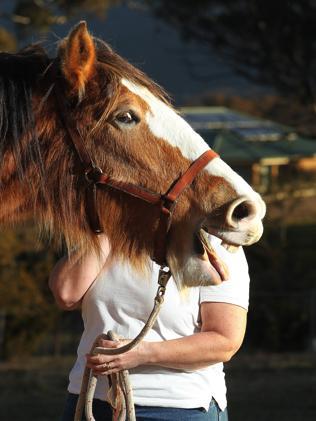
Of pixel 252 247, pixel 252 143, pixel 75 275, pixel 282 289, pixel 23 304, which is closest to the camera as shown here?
pixel 75 275

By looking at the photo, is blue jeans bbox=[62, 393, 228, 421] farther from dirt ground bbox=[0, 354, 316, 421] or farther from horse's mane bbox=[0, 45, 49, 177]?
dirt ground bbox=[0, 354, 316, 421]

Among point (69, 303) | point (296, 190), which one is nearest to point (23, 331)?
point (296, 190)

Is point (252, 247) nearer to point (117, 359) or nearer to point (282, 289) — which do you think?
point (282, 289)

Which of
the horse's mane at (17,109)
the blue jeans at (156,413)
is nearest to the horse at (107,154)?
the horse's mane at (17,109)

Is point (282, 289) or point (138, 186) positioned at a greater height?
point (282, 289)

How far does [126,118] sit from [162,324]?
74 cm

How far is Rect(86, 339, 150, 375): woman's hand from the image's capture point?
2.99 metres

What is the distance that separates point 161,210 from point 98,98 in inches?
14.8

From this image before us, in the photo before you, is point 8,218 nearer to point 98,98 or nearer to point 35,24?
point 98,98

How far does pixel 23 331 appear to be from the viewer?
14180 mm

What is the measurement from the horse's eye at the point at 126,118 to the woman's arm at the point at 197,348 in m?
0.72

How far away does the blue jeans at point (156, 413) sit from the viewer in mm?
3076

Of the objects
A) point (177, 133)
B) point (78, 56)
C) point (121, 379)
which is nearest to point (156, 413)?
point (121, 379)

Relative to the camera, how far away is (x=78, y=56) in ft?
8.91
